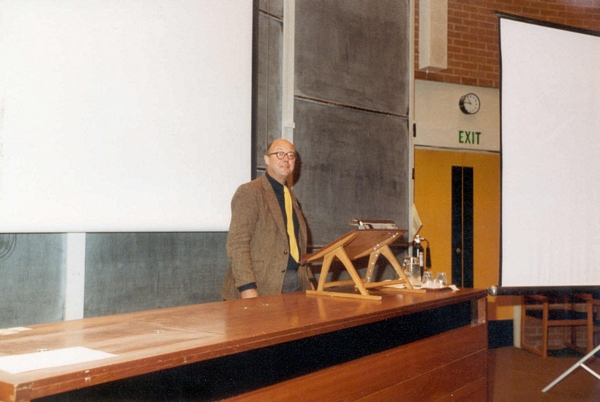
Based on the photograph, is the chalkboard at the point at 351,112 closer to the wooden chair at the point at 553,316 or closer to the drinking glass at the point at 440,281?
the drinking glass at the point at 440,281

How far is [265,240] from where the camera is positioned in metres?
2.82

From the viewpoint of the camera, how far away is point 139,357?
117cm

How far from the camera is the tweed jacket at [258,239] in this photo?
2.73 meters

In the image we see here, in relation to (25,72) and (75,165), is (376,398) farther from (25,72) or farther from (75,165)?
(25,72)

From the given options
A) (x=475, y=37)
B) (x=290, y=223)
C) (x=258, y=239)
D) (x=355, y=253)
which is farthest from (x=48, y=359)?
(x=475, y=37)

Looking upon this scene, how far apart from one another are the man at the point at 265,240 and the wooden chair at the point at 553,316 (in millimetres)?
3355

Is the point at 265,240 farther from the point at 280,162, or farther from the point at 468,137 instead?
the point at 468,137

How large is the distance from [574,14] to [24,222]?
6170mm

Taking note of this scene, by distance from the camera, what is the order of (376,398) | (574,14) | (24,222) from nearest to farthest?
(376,398)
(24,222)
(574,14)

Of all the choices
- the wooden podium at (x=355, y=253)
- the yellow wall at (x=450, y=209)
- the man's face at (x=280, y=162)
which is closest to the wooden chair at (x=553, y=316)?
the yellow wall at (x=450, y=209)

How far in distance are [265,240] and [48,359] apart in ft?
5.58

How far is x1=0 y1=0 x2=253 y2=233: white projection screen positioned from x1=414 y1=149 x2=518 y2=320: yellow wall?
287 centimetres

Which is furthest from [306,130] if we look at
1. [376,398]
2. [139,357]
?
[139,357]

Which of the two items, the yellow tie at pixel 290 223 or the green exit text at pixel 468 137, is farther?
the green exit text at pixel 468 137
